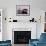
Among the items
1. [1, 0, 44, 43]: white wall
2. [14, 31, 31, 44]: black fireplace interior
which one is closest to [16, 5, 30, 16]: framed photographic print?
[1, 0, 44, 43]: white wall

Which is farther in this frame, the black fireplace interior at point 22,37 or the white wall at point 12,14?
the black fireplace interior at point 22,37

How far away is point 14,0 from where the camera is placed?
826 centimetres

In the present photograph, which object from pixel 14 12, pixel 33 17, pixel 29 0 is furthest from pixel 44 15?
pixel 14 12

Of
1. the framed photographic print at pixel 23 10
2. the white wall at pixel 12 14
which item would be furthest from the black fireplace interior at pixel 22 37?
the framed photographic print at pixel 23 10

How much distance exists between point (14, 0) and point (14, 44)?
258cm

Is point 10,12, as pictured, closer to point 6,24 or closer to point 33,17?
point 6,24

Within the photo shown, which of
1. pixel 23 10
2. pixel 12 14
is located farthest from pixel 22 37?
pixel 23 10

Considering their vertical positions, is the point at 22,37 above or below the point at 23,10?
below

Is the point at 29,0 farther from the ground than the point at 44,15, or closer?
farther from the ground

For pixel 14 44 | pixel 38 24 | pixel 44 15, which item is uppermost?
pixel 44 15

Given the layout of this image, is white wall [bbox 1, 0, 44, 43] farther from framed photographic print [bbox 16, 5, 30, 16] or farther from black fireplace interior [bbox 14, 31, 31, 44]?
black fireplace interior [bbox 14, 31, 31, 44]

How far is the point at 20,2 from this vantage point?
829 cm

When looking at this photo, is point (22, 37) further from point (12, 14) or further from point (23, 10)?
point (23, 10)

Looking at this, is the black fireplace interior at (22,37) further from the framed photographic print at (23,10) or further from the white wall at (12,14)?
the framed photographic print at (23,10)
